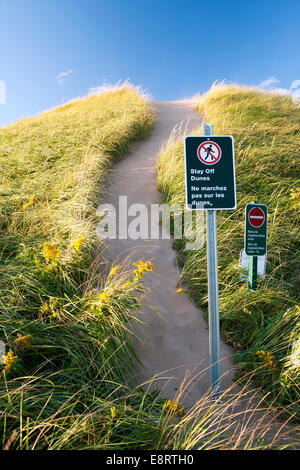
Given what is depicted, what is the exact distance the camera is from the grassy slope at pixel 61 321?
2.14 m

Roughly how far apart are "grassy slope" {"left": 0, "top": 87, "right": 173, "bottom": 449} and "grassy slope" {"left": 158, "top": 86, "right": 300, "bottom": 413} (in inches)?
42.9

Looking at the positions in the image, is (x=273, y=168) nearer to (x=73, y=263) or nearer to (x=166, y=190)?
(x=166, y=190)

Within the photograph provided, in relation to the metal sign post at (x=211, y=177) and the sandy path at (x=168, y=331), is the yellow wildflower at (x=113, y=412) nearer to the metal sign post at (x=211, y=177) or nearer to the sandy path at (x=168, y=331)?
the sandy path at (x=168, y=331)

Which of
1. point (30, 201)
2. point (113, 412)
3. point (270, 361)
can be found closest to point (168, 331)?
point (270, 361)

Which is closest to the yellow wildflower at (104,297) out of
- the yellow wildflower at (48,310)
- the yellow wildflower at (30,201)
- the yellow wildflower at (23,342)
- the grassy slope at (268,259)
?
the yellow wildflower at (48,310)

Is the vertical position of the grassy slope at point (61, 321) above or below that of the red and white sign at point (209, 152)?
below

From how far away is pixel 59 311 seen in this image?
3.19 m

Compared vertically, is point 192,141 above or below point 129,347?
above

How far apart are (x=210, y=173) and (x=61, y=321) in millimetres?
1934

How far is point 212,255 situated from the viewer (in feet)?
9.49

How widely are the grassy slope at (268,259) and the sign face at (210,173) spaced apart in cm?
140

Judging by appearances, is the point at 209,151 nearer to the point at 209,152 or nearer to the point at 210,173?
the point at 209,152
